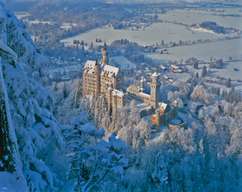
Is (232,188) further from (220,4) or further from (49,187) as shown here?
(220,4)

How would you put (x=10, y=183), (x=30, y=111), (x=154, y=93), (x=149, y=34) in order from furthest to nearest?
(x=149, y=34), (x=154, y=93), (x=30, y=111), (x=10, y=183)

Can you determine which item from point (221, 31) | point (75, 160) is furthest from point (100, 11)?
point (75, 160)

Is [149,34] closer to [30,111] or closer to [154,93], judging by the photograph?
[154,93]

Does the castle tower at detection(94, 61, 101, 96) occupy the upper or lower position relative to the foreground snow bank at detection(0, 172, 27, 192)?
lower

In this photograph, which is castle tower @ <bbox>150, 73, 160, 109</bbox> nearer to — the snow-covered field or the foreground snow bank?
the foreground snow bank

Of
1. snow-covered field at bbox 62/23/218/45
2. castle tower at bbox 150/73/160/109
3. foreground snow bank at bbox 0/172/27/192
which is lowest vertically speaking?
snow-covered field at bbox 62/23/218/45

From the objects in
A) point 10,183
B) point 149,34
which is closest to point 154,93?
point 10,183

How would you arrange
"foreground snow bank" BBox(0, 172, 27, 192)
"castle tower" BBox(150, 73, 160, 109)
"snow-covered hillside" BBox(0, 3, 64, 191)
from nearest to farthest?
"foreground snow bank" BBox(0, 172, 27, 192)
"snow-covered hillside" BBox(0, 3, 64, 191)
"castle tower" BBox(150, 73, 160, 109)

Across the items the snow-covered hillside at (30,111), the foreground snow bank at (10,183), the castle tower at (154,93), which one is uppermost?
the foreground snow bank at (10,183)

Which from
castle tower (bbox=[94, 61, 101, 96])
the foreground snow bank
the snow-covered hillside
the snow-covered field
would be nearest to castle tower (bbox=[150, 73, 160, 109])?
castle tower (bbox=[94, 61, 101, 96])

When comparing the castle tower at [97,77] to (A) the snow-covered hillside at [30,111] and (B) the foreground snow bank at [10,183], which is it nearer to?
(A) the snow-covered hillside at [30,111]

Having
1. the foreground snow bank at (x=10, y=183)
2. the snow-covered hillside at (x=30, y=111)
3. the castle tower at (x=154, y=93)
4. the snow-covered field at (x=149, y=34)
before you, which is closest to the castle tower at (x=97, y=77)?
the castle tower at (x=154, y=93)
